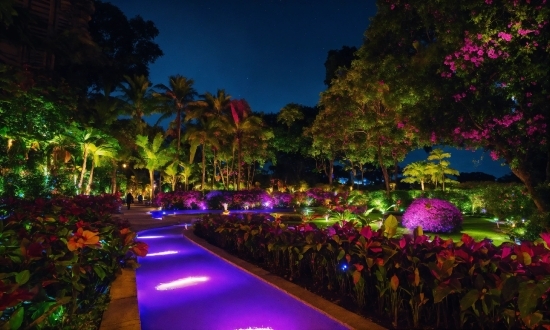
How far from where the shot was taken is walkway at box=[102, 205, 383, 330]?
4.12 metres

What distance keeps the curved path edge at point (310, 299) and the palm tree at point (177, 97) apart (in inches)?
1047

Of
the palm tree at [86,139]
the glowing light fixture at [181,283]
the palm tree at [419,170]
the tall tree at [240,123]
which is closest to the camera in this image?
the glowing light fixture at [181,283]

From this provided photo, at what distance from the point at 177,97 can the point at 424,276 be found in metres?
31.0

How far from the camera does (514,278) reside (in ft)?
10.1

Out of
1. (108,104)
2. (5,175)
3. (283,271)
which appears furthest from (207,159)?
(283,271)

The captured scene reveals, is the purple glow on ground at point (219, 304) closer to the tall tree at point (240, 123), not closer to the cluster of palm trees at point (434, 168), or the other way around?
the tall tree at point (240, 123)

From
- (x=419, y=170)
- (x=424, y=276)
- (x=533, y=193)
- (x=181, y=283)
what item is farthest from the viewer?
(x=419, y=170)

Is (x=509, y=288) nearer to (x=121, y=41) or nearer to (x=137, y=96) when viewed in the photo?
(x=137, y=96)

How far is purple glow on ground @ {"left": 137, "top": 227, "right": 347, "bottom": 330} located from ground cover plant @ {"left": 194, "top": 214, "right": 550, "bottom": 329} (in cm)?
57

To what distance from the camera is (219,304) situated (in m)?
4.87

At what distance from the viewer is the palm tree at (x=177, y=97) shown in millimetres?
32125

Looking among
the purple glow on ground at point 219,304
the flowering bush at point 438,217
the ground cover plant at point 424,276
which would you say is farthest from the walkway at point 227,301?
the flowering bush at point 438,217

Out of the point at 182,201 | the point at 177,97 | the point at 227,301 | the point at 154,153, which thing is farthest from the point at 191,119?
the point at 227,301

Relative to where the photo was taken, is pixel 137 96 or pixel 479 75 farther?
pixel 137 96
